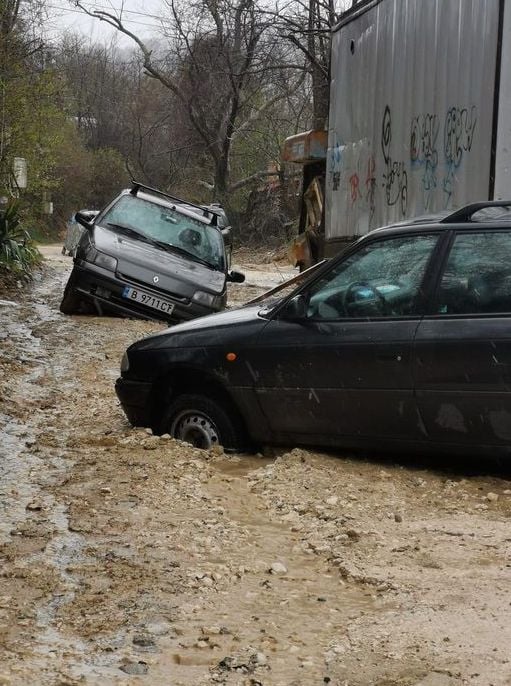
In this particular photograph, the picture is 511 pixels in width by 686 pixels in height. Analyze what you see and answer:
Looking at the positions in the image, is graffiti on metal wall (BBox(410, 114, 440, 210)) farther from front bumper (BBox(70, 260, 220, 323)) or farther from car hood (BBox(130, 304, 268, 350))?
front bumper (BBox(70, 260, 220, 323))

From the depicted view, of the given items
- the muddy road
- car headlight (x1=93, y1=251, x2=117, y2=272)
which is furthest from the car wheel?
car headlight (x1=93, y1=251, x2=117, y2=272)

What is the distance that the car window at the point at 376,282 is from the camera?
5.88 meters

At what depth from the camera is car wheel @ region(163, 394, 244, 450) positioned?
Result: 639cm

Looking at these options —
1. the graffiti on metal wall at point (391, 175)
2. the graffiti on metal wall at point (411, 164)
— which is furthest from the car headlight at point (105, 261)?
the graffiti on metal wall at point (391, 175)

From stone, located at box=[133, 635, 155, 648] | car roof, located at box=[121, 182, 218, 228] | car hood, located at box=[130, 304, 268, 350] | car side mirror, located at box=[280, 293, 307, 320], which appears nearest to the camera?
stone, located at box=[133, 635, 155, 648]

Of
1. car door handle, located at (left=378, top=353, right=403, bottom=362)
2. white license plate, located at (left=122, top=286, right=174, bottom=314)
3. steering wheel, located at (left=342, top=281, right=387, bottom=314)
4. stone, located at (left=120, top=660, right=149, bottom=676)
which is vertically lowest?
stone, located at (left=120, top=660, right=149, bottom=676)

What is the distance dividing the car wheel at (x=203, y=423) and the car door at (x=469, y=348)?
1225mm

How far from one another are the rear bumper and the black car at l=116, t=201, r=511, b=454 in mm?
45

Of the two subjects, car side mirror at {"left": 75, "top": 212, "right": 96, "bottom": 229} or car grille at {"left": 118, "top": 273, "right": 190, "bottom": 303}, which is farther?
car side mirror at {"left": 75, "top": 212, "right": 96, "bottom": 229}

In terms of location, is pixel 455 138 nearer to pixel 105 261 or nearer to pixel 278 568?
pixel 105 261

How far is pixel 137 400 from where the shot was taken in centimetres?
673

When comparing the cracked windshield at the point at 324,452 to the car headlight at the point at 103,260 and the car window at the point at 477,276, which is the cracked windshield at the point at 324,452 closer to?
the car window at the point at 477,276

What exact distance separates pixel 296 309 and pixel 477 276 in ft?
3.48

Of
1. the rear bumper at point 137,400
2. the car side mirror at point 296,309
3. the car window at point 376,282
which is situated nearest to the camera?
the car window at point 376,282
